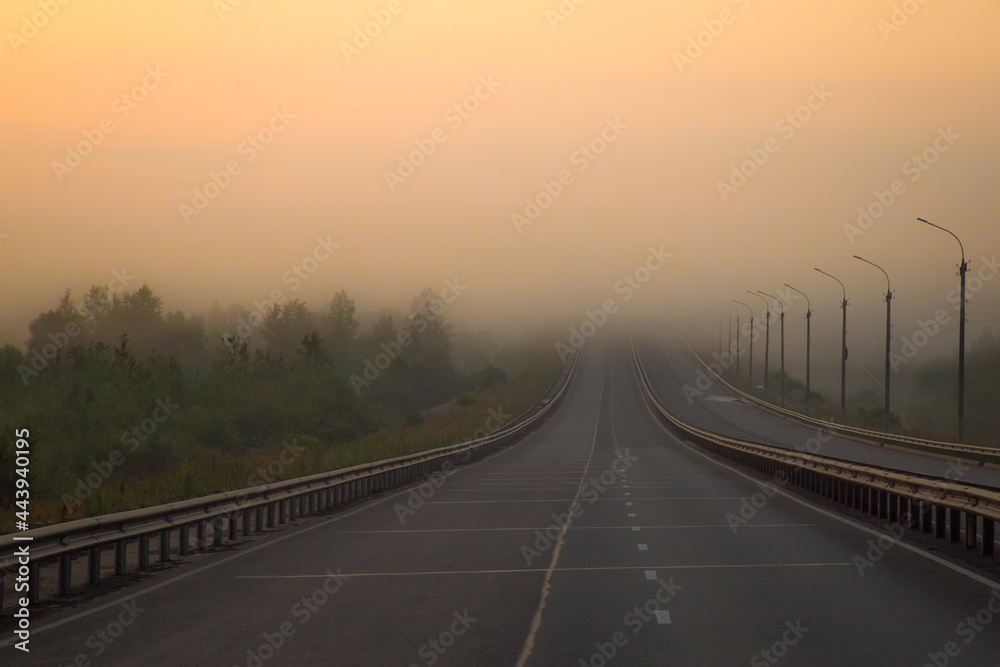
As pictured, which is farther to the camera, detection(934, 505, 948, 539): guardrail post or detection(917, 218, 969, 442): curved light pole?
detection(917, 218, 969, 442): curved light pole

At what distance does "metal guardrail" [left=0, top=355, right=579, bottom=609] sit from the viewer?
480 inches

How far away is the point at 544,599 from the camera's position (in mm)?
12164

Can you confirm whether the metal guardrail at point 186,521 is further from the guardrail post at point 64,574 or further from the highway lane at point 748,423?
the highway lane at point 748,423

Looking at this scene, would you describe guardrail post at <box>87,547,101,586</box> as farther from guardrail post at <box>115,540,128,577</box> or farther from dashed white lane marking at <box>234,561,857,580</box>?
dashed white lane marking at <box>234,561,857,580</box>

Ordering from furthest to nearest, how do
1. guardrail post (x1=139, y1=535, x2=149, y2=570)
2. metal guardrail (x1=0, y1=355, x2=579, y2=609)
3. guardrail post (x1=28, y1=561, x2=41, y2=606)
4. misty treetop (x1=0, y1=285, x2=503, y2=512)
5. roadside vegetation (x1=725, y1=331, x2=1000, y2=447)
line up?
roadside vegetation (x1=725, y1=331, x2=1000, y2=447) → misty treetop (x1=0, y1=285, x2=503, y2=512) → guardrail post (x1=139, y1=535, x2=149, y2=570) → metal guardrail (x1=0, y1=355, x2=579, y2=609) → guardrail post (x1=28, y1=561, x2=41, y2=606)

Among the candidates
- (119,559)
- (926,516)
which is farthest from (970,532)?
(119,559)

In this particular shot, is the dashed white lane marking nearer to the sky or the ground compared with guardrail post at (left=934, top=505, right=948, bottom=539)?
nearer to the ground

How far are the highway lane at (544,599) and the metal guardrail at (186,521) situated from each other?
0.69 m

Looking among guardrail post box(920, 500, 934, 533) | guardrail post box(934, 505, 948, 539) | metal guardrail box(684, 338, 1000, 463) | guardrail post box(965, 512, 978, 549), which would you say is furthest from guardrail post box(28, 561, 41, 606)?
metal guardrail box(684, 338, 1000, 463)

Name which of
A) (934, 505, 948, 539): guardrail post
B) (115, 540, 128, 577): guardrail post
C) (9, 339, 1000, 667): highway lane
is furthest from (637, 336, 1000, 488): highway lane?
(115, 540, 128, 577): guardrail post

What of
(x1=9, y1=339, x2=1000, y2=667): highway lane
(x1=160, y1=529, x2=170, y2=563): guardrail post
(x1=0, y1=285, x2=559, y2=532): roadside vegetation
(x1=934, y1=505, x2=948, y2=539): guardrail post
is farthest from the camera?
(x1=0, y1=285, x2=559, y2=532): roadside vegetation

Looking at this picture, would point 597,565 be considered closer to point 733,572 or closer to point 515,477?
point 733,572

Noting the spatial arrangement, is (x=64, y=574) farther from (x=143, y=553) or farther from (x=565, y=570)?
(x=565, y=570)

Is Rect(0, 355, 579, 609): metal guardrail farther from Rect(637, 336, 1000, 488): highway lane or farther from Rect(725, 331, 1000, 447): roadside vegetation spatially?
Rect(725, 331, 1000, 447): roadside vegetation
